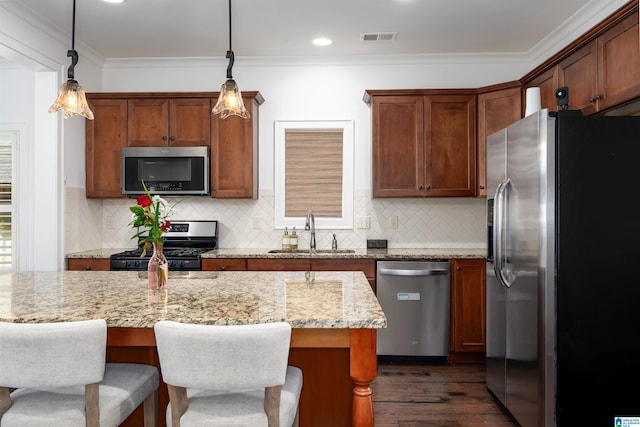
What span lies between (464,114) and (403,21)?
0.99m

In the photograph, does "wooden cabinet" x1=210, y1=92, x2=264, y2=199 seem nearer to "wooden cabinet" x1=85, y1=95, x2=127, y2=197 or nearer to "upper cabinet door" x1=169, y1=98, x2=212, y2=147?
"upper cabinet door" x1=169, y1=98, x2=212, y2=147

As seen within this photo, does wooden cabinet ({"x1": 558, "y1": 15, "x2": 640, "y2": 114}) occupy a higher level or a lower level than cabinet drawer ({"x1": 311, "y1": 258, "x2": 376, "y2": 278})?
higher

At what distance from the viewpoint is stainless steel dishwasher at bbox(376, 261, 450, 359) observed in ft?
12.5

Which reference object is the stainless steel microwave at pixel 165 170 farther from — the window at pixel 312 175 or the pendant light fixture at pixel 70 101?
the pendant light fixture at pixel 70 101

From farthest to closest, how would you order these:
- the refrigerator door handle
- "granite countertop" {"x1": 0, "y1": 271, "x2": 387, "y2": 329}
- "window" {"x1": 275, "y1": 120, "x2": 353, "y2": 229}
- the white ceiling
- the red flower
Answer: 1. "window" {"x1": 275, "y1": 120, "x2": 353, "y2": 229}
2. the white ceiling
3. the refrigerator door handle
4. the red flower
5. "granite countertop" {"x1": 0, "y1": 271, "x2": 387, "y2": 329}

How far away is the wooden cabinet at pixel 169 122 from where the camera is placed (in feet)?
13.8

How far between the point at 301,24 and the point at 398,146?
1303mm

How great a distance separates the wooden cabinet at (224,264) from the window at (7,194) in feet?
6.22

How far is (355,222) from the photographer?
4.49 m

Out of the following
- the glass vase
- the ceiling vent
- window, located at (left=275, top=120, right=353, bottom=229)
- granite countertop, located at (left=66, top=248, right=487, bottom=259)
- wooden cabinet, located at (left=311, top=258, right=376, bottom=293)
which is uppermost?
the ceiling vent

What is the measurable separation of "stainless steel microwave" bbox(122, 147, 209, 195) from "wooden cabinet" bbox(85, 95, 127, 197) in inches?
4.4

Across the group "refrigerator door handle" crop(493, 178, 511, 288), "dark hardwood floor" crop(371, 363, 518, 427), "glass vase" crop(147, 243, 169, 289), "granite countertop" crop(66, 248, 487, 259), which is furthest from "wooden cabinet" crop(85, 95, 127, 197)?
"refrigerator door handle" crop(493, 178, 511, 288)

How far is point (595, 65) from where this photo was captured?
9.14 feet

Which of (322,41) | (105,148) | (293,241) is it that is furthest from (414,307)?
(105,148)
